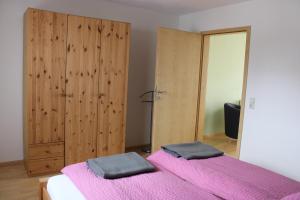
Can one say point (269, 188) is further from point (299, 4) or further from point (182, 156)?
point (299, 4)

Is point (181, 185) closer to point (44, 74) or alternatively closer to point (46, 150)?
point (46, 150)

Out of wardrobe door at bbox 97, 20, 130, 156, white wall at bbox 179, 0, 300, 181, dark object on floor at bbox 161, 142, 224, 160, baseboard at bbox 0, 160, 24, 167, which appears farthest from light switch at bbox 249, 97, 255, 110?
baseboard at bbox 0, 160, 24, 167

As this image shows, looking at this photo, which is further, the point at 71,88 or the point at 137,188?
the point at 71,88

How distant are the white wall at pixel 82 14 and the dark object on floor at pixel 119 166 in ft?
6.08

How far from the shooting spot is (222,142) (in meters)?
5.05

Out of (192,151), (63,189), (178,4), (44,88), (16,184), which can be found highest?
(178,4)

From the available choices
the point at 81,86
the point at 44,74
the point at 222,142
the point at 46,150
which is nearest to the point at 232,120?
the point at 222,142

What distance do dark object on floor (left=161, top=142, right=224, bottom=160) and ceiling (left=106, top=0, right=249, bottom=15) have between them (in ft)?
6.63

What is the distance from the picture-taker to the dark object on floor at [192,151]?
2.46m

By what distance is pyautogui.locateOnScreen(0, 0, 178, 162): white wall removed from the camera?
334 centimetres

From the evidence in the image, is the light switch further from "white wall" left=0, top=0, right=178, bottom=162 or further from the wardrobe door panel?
the wardrobe door panel

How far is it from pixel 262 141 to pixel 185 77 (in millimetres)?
1416

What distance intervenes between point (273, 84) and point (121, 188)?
2.30 m

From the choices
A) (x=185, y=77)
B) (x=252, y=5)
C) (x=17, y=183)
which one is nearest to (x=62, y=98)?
(x=17, y=183)
